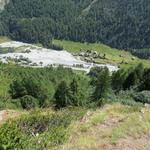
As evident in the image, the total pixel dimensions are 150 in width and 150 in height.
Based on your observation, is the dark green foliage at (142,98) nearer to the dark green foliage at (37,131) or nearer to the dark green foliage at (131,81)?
the dark green foliage at (37,131)

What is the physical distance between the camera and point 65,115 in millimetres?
25688

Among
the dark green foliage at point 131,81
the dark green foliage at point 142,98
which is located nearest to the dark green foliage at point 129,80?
the dark green foliage at point 131,81

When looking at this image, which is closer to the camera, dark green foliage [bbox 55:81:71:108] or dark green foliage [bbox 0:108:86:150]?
dark green foliage [bbox 0:108:86:150]

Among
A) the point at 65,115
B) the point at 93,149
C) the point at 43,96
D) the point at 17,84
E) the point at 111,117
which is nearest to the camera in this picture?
the point at 93,149

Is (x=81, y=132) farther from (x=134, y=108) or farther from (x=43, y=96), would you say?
(x=43, y=96)

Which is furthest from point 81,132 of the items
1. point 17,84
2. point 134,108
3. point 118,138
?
point 17,84

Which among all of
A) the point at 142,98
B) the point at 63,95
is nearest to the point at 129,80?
the point at 63,95

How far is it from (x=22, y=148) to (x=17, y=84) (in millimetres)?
108941

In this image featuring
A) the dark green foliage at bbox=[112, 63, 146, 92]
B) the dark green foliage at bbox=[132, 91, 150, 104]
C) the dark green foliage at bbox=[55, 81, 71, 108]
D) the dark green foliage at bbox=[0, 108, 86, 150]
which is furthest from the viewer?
the dark green foliage at bbox=[112, 63, 146, 92]

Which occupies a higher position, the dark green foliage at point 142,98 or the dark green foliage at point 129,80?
the dark green foliage at point 142,98

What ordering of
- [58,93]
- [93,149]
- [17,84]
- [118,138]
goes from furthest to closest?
[17,84] → [58,93] → [118,138] → [93,149]

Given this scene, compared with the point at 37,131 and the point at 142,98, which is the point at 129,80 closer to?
the point at 142,98

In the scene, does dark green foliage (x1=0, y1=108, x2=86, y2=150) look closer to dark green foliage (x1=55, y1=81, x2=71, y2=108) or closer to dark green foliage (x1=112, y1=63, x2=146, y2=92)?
dark green foliage (x1=55, y1=81, x2=71, y2=108)

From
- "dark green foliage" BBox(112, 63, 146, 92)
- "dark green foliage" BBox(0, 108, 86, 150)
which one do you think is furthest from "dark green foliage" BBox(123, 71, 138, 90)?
"dark green foliage" BBox(0, 108, 86, 150)
